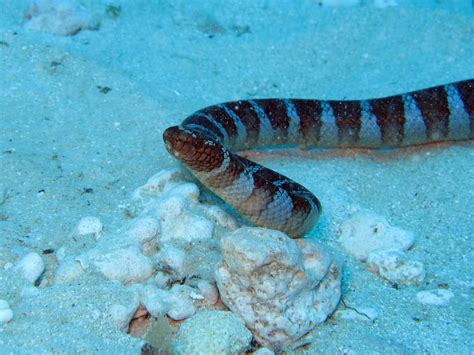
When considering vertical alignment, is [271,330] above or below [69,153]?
above

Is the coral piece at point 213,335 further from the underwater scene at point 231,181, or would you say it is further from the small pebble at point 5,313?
the small pebble at point 5,313

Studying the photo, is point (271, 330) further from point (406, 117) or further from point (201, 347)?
point (406, 117)

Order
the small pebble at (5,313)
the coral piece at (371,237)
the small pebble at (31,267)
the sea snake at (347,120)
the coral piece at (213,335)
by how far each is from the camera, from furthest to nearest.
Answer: the sea snake at (347,120)
the coral piece at (371,237)
the small pebble at (31,267)
the coral piece at (213,335)
the small pebble at (5,313)

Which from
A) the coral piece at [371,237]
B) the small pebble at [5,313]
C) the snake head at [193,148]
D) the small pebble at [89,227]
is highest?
the snake head at [193,148]

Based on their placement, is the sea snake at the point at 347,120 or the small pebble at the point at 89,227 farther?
the sea snake at the point at 347,120

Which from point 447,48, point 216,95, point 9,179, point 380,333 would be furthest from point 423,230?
point 447,48

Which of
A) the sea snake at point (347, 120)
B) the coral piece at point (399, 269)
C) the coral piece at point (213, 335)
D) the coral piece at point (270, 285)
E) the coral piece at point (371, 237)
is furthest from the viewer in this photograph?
the sea snake at point (347, 120)

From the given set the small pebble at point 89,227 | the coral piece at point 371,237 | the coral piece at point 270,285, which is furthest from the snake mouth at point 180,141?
the coral piece at point 371,237

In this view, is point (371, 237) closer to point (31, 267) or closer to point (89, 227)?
point (89, 227)
